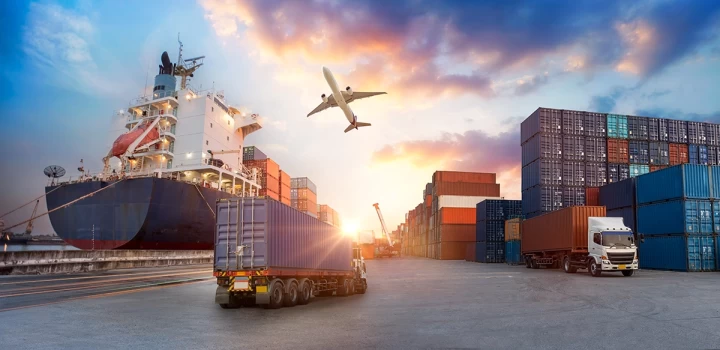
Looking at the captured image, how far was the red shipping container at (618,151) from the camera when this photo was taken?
41438mm

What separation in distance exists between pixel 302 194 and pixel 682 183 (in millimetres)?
50869

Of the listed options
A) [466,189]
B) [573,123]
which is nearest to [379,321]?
[573,123]

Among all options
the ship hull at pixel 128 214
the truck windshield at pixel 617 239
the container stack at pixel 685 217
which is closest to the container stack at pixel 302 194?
the ship hull at pixel 128 214

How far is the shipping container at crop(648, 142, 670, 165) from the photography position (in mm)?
41938

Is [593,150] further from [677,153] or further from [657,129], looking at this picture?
[677,153]

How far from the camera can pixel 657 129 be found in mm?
42500

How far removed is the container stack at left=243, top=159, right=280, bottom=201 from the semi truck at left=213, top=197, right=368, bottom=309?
41.5 m

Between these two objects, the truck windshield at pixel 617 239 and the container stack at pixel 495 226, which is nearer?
the truck windshield at pixel 617 239

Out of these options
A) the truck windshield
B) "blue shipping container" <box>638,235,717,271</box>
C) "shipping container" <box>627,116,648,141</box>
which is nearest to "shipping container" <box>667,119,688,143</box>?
"shipping container" <box>627,116,648,141</box>

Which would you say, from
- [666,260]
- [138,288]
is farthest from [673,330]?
[666,260]

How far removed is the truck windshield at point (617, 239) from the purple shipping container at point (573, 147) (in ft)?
55.0

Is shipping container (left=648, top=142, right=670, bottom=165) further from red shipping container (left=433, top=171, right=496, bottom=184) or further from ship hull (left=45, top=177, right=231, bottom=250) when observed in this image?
ship hull (left=45, top=177, right=231, bottom=250)

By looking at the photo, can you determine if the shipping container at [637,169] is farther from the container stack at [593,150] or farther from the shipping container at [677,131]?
the shipping container at [677,131]

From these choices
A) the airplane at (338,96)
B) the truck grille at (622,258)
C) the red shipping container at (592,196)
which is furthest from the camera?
the red shipping container at (592,196)
